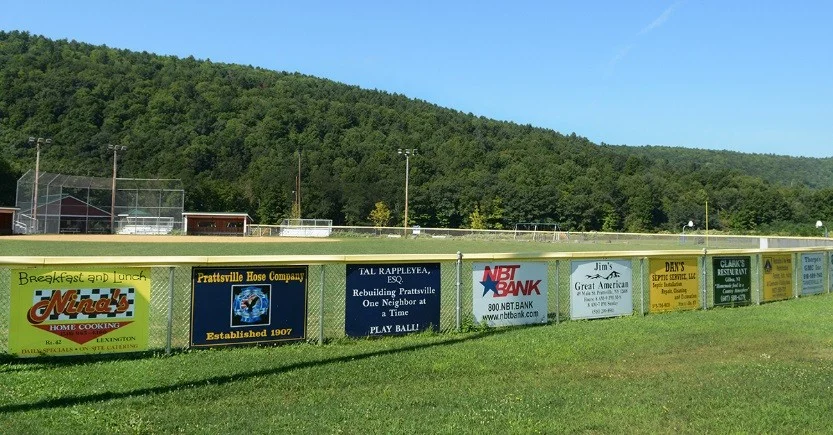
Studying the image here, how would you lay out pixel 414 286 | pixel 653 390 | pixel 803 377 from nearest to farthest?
pixel 653 390
pixel 803 377
pixel 414 286

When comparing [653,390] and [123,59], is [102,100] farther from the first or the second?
[653,390]

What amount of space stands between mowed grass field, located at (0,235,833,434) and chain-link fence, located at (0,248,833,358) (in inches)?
29.1

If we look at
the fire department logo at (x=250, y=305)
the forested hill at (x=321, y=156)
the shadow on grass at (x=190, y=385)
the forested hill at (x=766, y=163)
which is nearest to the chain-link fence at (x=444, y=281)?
the fire department logo at (x=250, y=305)

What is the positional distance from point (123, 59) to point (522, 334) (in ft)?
538

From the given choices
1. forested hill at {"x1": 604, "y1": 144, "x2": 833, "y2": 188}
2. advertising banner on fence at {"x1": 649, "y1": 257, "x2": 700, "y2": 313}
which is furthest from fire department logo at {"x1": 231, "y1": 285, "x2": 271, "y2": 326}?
forested hill at {"x1": 604, "y1": 144, "x2": 833, "y2": 188}

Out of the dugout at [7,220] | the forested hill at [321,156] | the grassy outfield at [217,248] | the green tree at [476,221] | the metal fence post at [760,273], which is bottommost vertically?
the grassy outfield at [217,248]

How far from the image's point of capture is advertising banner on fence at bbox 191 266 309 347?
27.8 ft

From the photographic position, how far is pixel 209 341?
27.9 ft

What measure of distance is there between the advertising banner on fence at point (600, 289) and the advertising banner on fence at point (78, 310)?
7227 millimetres

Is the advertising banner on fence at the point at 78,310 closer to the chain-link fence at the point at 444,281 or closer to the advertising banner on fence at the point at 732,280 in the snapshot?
the chain-link fence at the point at 444,281

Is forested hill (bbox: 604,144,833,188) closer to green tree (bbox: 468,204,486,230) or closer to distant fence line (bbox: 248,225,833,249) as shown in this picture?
green tree (bbox: 468,204,486,230)

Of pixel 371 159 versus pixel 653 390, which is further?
pixel 371 159

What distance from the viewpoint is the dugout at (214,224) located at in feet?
238

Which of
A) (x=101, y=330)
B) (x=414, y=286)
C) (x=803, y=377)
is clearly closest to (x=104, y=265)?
(x=101, y=330)
